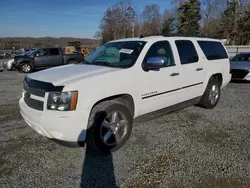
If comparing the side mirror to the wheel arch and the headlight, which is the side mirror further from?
the headlight

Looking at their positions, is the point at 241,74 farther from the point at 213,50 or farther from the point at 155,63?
the point at 155,63

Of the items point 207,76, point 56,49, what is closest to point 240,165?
point 207,76

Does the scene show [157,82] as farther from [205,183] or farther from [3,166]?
[3,166]

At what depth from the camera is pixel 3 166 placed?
120 inches

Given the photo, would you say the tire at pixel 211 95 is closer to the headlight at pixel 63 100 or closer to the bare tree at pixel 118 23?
the headlight at pixel 63 100

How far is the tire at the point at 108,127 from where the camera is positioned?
10.4 feet

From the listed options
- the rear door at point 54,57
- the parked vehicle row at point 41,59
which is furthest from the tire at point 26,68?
the rear door at point 54,57

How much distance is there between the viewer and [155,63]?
3.59 metres

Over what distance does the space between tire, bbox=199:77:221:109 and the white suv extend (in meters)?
0.42

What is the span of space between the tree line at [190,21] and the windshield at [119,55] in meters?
12.1

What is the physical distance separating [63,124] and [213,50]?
4.19 metres

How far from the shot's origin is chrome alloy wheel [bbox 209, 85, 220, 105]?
5484 mm

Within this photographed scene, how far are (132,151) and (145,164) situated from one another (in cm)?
41

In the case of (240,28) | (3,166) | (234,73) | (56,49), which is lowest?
(3,166)
